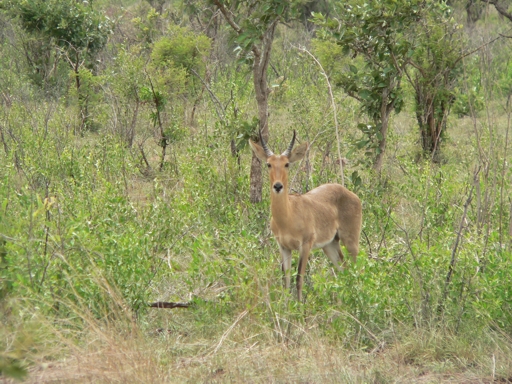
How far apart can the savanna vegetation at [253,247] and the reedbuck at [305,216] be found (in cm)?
19

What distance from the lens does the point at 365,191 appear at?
7.23 m

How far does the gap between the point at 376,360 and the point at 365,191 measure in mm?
3280

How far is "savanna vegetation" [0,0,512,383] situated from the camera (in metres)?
3.88

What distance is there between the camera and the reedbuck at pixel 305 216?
5480mm

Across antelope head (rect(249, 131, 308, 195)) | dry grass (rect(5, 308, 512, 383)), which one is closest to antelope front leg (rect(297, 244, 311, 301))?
antelope head (rect(249, 131, 308, 195))

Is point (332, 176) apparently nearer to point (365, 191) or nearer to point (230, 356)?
point (365, 191)

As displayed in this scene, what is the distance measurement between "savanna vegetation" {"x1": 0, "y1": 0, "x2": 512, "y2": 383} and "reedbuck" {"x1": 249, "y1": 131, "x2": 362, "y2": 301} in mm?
189

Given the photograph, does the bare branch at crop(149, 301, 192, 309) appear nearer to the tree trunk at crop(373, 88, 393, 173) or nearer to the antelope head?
the antelope head

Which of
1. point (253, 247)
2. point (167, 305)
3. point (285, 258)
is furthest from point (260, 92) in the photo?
point (167, 305)

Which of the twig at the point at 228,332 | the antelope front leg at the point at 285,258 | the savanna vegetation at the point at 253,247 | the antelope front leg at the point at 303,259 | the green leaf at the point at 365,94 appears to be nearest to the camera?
the savanna vegetation at the point at 253,247

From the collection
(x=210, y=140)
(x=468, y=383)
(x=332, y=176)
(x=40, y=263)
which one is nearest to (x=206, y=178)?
(x=210, y=140)

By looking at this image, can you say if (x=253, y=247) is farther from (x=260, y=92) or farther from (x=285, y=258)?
(x=260, y=92)

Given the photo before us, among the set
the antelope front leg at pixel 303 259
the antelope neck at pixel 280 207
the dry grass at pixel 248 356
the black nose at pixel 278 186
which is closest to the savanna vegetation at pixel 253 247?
the dry grass at pixel 248 356

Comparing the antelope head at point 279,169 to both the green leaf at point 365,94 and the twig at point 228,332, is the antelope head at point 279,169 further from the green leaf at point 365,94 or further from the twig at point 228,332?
the green leaf at point 365,94
